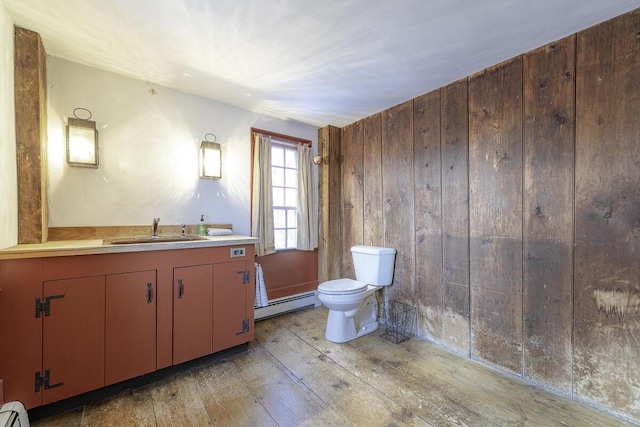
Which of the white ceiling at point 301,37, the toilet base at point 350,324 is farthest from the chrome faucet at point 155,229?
the toilet base at point 350,324

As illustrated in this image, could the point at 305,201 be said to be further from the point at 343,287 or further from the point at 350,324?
the point at 350,324

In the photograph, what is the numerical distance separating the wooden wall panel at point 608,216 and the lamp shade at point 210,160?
8.85 feet


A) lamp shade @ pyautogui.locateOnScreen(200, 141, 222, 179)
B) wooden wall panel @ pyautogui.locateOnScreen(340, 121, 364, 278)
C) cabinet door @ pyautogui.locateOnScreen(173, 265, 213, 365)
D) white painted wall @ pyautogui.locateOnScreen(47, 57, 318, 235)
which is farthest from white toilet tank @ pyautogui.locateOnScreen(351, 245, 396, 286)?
lamp shade @ pyautogui.locateOnScreen(200, 141, 222, 179)

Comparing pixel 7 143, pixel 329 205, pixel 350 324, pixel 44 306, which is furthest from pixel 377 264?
pixel 7 143

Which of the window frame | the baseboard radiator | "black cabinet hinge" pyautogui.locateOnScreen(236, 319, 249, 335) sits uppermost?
the window frame

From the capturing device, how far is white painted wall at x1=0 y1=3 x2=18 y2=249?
1.44m

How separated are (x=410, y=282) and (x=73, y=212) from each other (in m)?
2.81

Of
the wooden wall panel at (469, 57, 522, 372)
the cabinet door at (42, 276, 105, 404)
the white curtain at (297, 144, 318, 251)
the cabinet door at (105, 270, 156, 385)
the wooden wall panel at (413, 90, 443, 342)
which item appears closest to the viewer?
the cabinet door at (42, 276, 105, 404)

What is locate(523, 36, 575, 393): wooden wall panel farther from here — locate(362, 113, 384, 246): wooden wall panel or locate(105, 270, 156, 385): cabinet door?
locate(105, 270, 156, 385): cabinet door

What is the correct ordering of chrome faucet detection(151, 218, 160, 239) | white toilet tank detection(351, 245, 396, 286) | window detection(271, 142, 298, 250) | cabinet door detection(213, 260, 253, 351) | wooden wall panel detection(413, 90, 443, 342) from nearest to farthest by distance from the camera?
cabinet door detection(213, 260, 253, 351) < chrome faucet detection(151, 218, 160, 239) < wooden wall panel detection(413, 90, 443, 342) < white toilet tank detection(351, 245, 396, 286) < window detection(271, 142, 298, 250)

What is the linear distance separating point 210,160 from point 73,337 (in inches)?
62.5

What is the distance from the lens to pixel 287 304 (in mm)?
3051

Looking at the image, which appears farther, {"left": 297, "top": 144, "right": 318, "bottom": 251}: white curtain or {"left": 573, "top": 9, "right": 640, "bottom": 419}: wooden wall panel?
Answer: {"left": 297, "top": 144, "right": 318, "bottom": 251}: white curtain

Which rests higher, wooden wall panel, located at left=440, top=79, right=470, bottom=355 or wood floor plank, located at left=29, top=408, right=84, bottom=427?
wooden wall panel, located at left=440, top=79, right=470, bottom=355
